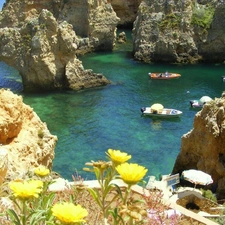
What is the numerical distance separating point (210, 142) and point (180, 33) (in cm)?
3411

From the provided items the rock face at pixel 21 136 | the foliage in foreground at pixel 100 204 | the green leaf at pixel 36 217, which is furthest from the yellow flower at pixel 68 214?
→ the rock face at pixel 21 136

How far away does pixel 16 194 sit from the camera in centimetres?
358

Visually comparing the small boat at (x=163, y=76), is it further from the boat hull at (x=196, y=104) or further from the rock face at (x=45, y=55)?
the boat hull at (x=196, y=104)

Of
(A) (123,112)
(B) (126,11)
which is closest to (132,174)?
(A) (123,112)

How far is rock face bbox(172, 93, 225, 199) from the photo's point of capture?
64.6 feet

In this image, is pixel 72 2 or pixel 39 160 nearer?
pixel 39 160

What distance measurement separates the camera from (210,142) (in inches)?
798

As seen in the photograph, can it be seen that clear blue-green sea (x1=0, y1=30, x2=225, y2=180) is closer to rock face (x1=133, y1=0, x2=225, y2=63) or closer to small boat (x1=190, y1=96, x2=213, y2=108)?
small boat (x1=190, y1=96, x2=213, y2=108)

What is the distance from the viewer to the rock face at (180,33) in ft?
171

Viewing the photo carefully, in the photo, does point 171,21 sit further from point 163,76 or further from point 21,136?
point 21,136

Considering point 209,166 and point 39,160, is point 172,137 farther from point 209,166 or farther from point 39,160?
point 39,160

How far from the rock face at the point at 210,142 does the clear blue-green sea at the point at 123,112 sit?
11.9 feet

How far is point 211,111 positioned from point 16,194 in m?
17.5

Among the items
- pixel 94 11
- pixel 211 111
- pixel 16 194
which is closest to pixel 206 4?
pixel 94 11
